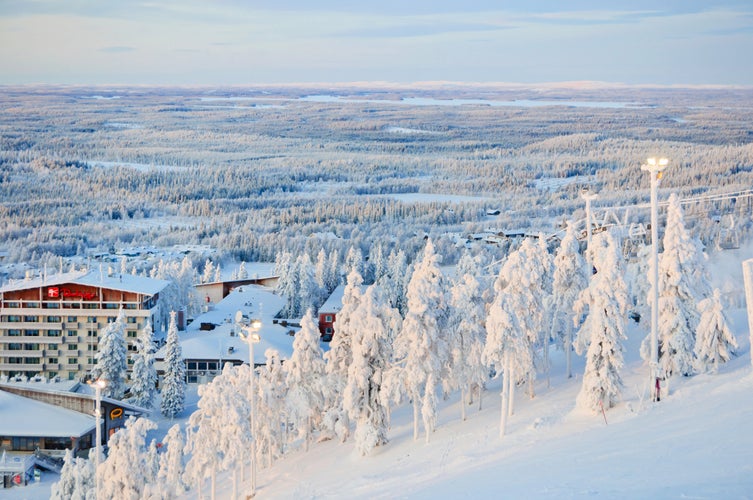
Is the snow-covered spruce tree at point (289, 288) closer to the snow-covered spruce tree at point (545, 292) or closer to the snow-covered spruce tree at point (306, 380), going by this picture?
the snow-covered spruce tree at point (545, 292)

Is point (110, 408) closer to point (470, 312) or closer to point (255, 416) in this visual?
point (255, 416)

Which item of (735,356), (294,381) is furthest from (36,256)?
(735,356)

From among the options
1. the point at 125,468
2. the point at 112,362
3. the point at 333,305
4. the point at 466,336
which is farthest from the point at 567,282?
the point at 333,305

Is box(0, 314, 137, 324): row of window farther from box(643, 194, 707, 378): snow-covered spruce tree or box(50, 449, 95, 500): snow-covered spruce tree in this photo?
box(643, 194, 707, 378): snow-covered spruce tree

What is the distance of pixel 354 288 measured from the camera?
115ft

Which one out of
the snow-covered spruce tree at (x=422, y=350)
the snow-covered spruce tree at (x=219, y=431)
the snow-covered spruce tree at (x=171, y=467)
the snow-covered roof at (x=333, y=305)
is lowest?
the snow-covered roof at (x=333, y=305)

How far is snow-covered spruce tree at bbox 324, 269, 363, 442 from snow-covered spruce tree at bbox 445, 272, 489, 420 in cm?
370

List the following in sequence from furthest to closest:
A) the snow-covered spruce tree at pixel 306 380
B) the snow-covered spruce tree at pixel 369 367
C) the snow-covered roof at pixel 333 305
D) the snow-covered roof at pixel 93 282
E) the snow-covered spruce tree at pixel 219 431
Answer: the snow-covered roof at pixel 333 305, the snow-covered roof at pixel 93 282, the snow-covered spruce tree at pixel 306 380, the snow-covered spruce tree at pixel 369 367, the snow-covered spruce tree at pixel 219 431

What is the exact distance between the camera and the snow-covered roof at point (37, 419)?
44188 mm

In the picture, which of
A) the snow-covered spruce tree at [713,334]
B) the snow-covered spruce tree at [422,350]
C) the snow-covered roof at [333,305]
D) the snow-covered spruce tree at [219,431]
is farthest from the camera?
the snow-covered roof at [333,305]

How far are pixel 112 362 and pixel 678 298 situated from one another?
33.9 m

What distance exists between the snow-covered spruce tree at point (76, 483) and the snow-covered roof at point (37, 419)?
8.56 metres

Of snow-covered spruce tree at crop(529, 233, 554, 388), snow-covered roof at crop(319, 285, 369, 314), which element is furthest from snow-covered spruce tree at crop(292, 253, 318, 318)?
snow-covered spruce tree at crop(529, 233, 554, 388)

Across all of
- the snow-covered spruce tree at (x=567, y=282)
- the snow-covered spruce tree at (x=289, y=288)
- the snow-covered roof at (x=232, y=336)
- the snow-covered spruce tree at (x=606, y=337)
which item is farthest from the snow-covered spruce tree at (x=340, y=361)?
the snow-covered spruce tree at (x=289, y=288)
